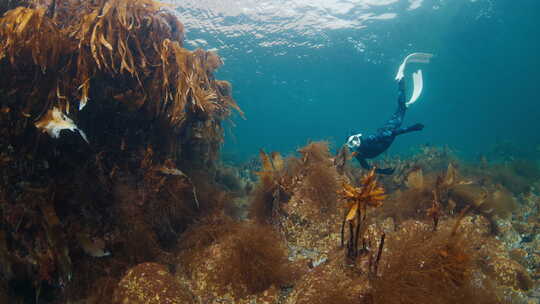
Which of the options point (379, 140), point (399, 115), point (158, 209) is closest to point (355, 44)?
point (399, 115)

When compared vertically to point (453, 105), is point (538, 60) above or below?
above

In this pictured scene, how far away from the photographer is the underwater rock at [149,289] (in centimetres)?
262

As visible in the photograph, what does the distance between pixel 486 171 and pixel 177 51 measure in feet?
47.3

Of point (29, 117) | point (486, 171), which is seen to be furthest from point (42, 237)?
point (486, 171)

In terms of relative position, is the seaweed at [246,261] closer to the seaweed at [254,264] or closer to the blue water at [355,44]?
the seaweed at [254,264]

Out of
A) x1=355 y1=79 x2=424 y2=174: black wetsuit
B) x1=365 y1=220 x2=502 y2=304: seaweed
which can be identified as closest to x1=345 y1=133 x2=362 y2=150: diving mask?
x1=355 y1=79 x2=424 y2=174: black wetsuit

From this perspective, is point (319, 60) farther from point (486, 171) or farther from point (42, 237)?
point (42, 237)

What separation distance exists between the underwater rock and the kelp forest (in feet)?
0.04

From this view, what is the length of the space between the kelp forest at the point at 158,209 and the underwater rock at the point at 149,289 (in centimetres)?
1

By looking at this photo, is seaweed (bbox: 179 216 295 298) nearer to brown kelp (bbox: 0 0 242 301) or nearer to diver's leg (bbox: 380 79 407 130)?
brown kelp (bbox: 0 0 242 301)

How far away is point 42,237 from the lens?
3.06m

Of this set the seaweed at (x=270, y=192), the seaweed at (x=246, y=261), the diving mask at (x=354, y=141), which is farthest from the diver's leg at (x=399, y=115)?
the seaweed at (x=246, y=261)

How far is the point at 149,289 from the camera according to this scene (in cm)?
267

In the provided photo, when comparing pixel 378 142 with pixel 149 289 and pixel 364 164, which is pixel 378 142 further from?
pixel 149 289
